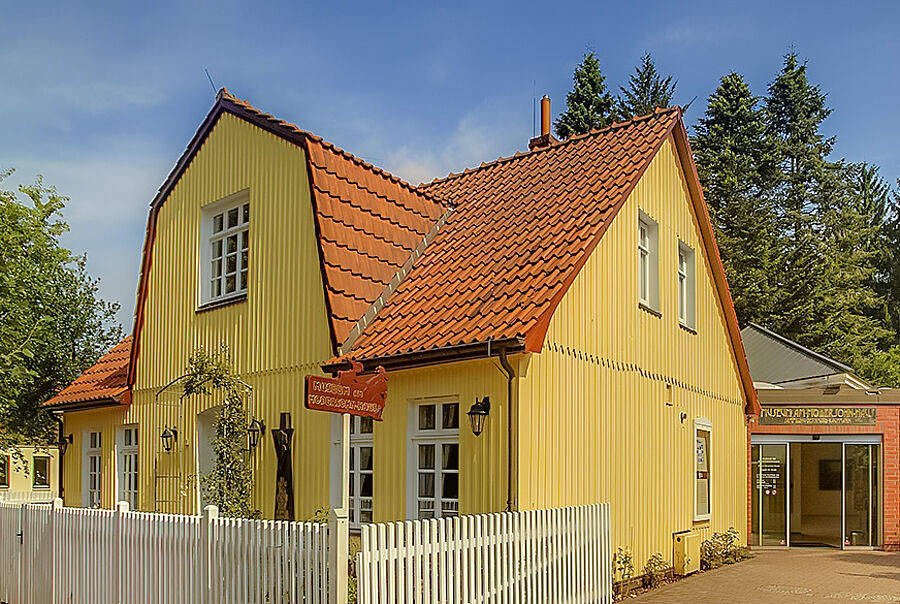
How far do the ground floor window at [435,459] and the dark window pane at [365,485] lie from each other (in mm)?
849

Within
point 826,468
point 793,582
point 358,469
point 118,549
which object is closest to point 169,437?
point 358,469

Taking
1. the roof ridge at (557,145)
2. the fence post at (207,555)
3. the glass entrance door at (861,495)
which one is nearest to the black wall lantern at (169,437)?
the roof ridge at (557,145)

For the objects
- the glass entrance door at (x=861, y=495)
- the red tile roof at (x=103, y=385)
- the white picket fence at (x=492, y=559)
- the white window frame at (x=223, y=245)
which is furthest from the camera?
the glass entrance door at (x=861, y=495)

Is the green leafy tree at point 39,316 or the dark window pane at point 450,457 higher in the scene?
the green leafy tree at point 39,316

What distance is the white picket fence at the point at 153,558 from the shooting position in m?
8.16

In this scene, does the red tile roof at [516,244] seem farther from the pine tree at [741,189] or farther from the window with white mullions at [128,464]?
the pine tree at [741,189]

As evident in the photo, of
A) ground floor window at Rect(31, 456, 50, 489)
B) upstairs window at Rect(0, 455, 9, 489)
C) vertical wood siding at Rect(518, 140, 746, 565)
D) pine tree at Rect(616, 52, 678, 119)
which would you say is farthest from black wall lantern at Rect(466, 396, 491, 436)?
ground floor window at Rect(31, 456, 50, 489)

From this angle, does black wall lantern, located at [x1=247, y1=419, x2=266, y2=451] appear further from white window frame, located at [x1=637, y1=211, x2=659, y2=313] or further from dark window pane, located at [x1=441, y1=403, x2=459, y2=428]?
white window frame, located at [x1=637, y1=211, x2=659, y2=313]

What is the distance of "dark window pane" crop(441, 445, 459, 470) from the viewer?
1197 centimetres

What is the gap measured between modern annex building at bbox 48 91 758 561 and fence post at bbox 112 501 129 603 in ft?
10.6

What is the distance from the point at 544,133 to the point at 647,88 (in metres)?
25.6

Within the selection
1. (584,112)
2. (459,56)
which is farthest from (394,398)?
(584,112)

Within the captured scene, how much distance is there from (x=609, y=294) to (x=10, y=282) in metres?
10.3

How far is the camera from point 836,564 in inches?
695
